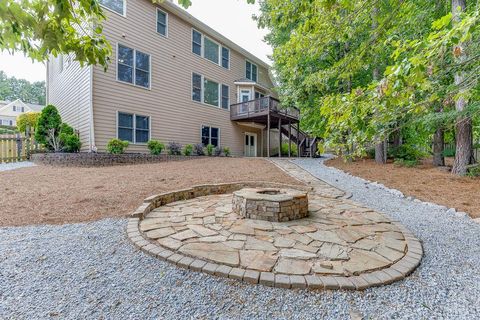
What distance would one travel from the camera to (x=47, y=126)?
28.9 feet

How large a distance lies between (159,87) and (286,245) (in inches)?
413

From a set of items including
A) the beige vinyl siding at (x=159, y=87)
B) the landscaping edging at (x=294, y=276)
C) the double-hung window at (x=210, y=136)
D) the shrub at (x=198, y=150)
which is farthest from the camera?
the double-hung window at (x=210, y=136)

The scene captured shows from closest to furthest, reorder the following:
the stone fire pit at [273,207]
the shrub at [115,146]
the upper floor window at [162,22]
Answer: the stone fire pit at [273,207], the shrub at [115,146], the upper floor window at [162,22]

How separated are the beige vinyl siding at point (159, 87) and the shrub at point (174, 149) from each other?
0.35 metres

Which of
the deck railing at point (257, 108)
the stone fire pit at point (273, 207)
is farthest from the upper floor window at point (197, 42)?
the stone fire pit at point (273, 207)

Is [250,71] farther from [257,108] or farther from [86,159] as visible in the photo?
[86,159]

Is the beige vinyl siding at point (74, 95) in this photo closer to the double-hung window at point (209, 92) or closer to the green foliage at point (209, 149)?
the double-hung window at point (209, 92)

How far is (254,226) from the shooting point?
3211mm

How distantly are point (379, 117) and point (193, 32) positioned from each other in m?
12.7

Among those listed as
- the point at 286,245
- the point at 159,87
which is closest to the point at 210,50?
the point at 159,87

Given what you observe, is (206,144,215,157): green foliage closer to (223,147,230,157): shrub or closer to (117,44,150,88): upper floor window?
(223,147,230,157): shrub

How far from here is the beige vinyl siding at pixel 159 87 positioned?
931cm

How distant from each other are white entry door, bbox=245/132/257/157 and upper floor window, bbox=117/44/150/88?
7.63 m

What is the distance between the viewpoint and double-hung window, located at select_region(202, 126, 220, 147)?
13285 mm
